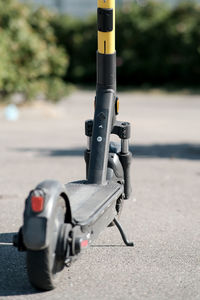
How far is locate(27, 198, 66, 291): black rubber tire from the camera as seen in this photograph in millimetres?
3869

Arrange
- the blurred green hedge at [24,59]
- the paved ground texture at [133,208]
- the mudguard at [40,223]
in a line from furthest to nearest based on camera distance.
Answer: the blurred green hedge at [24,59], the paved ground texture at [133,208], the mudguard at [40,223]

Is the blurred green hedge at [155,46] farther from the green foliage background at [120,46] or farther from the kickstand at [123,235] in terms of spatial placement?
the kickstand at [123,235]

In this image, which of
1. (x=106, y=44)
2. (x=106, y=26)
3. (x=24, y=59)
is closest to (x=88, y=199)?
(x=106, y=44)

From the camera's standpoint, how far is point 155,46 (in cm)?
2408

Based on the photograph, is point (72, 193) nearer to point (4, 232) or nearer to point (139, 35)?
point (4, 232)

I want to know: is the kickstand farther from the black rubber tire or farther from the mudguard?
the mudguard

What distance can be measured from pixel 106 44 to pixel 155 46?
63.0 ft

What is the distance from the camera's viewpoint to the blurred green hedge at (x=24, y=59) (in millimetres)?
16188

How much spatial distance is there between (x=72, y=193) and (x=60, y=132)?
26.7 feet

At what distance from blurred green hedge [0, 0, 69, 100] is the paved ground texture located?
61.5 inches

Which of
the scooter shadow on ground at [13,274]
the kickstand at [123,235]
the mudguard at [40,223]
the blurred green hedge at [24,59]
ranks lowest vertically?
the scooter shadow on ground at [13,274]

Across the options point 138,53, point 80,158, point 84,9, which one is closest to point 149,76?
point 138,53

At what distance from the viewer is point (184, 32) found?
76.0ft

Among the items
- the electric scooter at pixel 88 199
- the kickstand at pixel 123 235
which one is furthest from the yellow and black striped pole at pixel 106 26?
the kickstand at pixel 123 235
